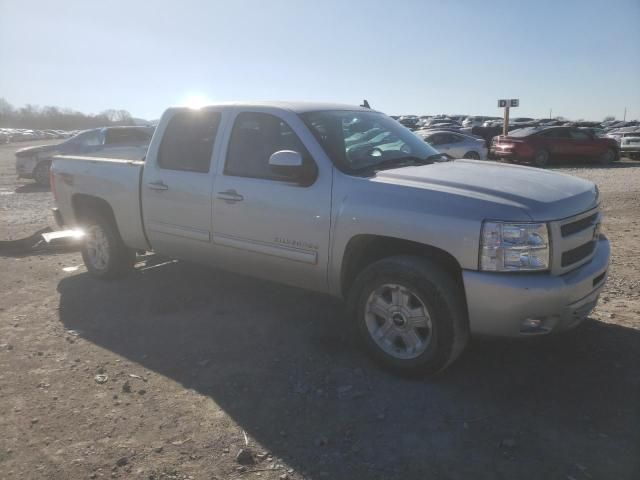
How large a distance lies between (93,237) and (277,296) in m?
2.29

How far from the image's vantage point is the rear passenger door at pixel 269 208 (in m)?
3.90

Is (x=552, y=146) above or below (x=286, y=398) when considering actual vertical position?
above

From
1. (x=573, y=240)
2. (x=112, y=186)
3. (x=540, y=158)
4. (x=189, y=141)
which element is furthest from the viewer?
(x=540, y=158)

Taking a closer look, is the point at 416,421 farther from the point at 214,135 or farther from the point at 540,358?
the point at 214,135

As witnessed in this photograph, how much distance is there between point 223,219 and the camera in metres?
4.47

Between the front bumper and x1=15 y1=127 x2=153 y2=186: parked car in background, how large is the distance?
16.8ft

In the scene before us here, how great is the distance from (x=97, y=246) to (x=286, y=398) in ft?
11.6

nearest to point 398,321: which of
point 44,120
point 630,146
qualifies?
point 630,146

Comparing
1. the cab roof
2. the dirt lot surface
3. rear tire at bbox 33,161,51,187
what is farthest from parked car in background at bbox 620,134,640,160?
rear tire at bbox 33,161,51,187

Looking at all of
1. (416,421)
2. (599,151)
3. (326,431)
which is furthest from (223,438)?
(599,151)

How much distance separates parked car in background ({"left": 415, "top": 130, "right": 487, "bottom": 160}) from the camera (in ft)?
60.1

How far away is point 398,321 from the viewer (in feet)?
11.8

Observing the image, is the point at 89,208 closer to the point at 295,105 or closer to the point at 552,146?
the point at 295,105

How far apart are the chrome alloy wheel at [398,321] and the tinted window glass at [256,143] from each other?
1241 mm
